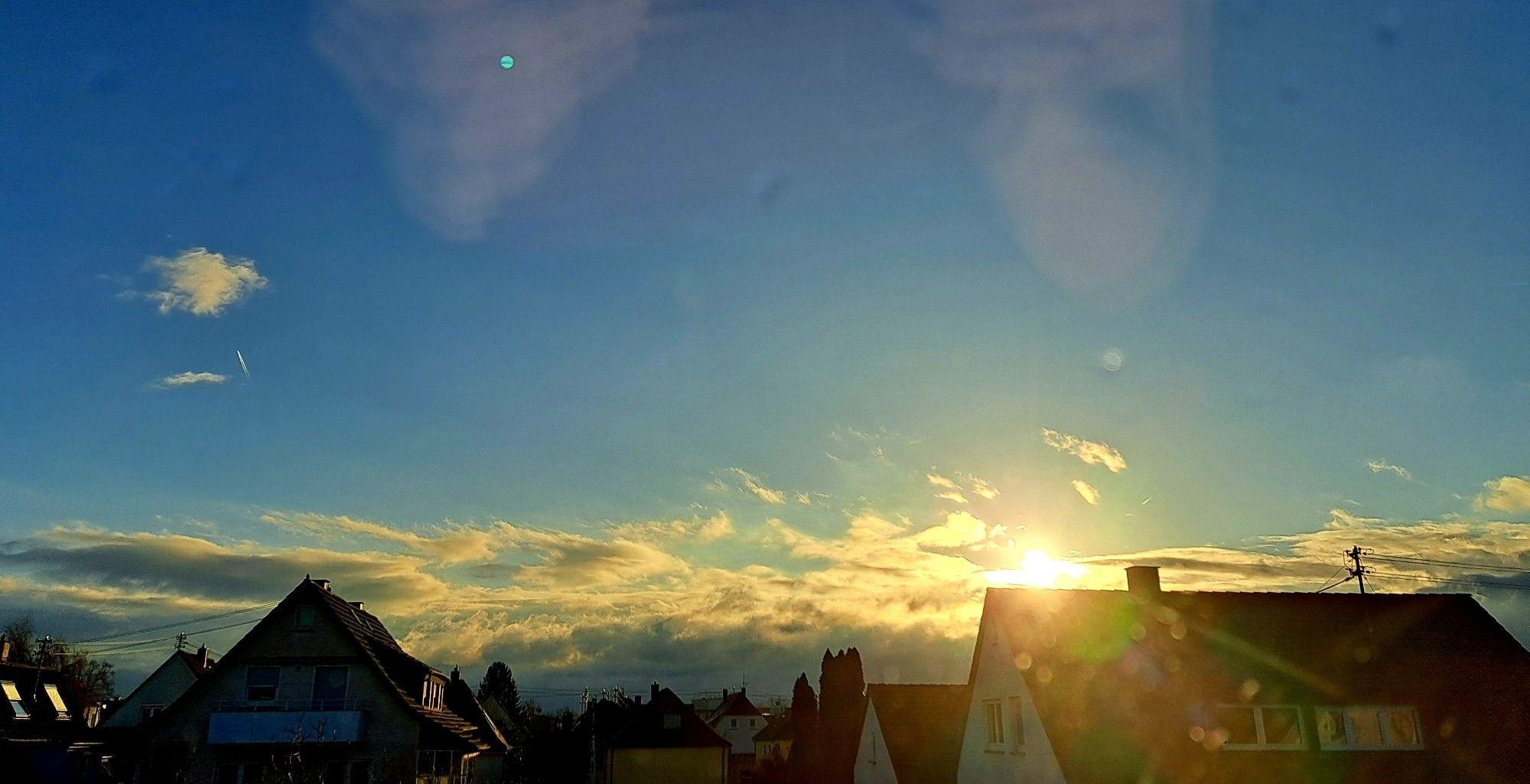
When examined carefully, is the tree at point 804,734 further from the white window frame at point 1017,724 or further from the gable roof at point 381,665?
the white window frame at point 1017,724

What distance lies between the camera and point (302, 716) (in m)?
35.3

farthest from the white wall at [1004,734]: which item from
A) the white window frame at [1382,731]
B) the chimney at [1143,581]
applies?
the white window frame at [1382,731]

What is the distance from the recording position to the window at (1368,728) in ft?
75.4

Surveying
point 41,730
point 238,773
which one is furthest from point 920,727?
point 41,730

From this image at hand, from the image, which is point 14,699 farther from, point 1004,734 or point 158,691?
point 1004,734

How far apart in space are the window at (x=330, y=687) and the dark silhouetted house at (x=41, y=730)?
24.2 ft

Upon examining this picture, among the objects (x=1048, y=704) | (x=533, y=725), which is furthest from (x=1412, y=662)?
(x=533, y=725)

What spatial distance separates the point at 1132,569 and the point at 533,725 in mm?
78588

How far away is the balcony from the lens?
34844 millimetres

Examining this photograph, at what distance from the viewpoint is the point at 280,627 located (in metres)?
37.0

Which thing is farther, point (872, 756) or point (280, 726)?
point (872, 756)

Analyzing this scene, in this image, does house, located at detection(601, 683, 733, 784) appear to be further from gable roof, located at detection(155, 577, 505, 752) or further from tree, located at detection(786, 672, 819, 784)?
gable roof, located at detection(155, 577, 505, 752)

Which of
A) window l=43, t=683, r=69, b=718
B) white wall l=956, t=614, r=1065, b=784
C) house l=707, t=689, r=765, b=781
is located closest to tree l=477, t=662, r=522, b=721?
house l=707, t=689, r=765, b=781

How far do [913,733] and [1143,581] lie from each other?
1193 centimetres
